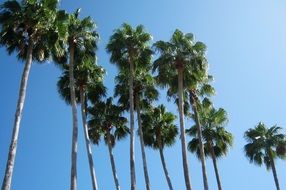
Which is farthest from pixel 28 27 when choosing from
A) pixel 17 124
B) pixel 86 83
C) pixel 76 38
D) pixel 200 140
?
pixel 200 140

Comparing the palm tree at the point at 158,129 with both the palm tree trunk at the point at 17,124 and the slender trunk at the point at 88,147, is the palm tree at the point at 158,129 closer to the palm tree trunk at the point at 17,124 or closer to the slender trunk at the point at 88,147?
the slender trunk at the point at 88,147

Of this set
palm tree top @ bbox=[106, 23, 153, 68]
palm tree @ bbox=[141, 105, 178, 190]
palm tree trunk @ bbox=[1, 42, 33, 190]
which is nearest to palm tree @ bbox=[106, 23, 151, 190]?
palm tree top @ bbox=[106, 23, 153, 68]

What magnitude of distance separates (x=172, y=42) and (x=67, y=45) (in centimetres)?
741

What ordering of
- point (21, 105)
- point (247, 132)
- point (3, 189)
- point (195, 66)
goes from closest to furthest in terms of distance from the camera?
1. point (3, 189)
2. point (21, 105)
3. point (195, 66)
4. point (247, 132)

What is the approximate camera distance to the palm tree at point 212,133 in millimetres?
40906

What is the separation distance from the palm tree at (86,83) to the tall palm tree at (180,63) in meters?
5.51

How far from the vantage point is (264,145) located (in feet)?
148

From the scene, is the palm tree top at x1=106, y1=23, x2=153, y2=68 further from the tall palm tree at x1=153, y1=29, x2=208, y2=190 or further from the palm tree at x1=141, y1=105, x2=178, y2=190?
the palm tree at x1=141, y1=105, x2=178, y2=190

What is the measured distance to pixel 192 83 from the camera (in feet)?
115

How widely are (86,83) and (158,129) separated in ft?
25.7

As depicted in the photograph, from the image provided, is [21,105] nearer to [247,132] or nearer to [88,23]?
[88,23]

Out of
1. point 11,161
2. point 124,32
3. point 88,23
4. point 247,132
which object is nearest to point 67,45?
point 88,23

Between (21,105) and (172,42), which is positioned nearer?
(21,105)

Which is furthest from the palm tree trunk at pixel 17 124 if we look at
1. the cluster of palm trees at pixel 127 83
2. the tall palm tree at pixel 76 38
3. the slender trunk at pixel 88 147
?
the slender trunk at pixel 88 147
